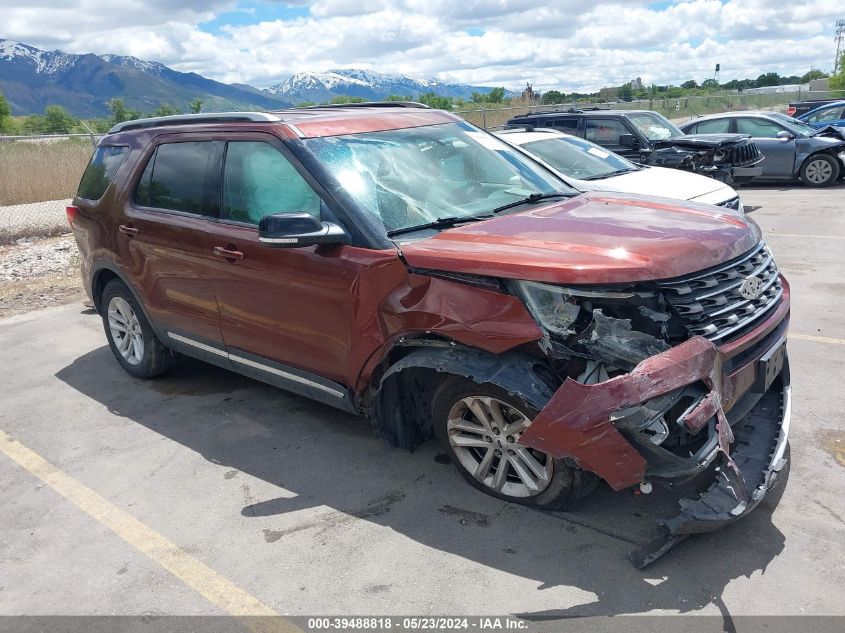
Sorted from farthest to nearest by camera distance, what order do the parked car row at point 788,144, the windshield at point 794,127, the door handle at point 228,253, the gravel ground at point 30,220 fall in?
the windshield at point 794,127
the parked car row at point 788,144
the gravel ground at point 30,220
the door handle at point 228,253

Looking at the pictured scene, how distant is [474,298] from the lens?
3418 mm

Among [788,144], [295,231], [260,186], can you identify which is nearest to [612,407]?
[295,231]

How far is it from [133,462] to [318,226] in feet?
6.65

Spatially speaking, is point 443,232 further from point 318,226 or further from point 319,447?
point 319,447

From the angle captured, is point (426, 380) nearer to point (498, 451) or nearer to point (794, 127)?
point (498, 451)

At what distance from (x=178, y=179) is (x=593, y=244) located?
3.02 m

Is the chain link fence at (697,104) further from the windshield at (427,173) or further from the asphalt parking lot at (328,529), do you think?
the asphalt parking lot at (328,529)

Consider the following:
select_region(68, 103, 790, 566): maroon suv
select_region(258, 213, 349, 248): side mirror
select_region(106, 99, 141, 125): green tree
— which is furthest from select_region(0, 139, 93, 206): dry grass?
select_region(106, 99, 141, 125): green tree

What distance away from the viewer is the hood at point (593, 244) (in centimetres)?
319

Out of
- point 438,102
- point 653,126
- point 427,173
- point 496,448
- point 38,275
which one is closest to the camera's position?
point 496,448

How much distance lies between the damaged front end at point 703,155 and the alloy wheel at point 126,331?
28.9 feet

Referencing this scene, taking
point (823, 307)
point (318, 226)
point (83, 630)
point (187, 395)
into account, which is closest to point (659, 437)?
point (318, 226)

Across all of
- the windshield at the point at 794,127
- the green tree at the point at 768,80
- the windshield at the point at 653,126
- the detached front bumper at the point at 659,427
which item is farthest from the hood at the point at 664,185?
the green tree at the point at 768,80

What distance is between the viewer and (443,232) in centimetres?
387
